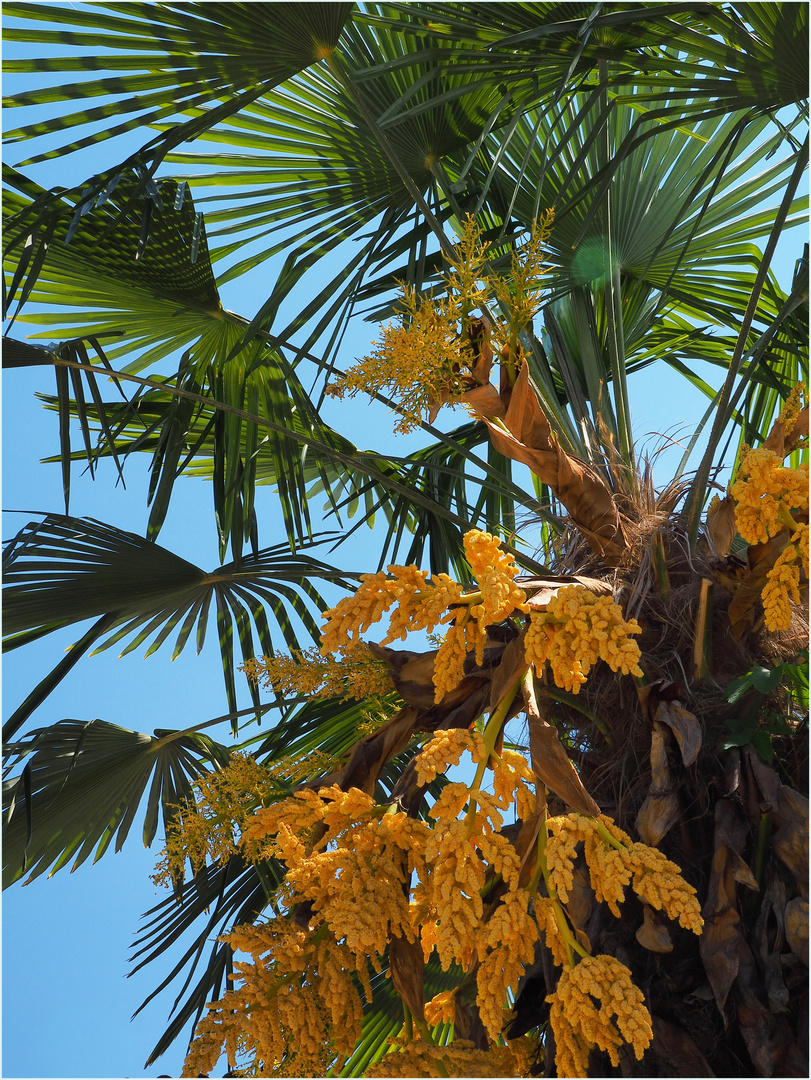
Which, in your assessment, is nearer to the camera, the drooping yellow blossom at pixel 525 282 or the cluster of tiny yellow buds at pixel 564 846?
the cluster of tiny yellow buds at pixel 564 846

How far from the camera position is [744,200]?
9.86 ft

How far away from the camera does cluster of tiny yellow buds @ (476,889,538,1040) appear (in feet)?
4.03

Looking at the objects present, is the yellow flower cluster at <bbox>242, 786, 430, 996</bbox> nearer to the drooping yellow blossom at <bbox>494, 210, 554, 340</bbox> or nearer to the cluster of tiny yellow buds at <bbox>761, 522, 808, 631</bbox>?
the cluster of tiny yellow buds at <bbox>761, 522, 808, 631</bbox>

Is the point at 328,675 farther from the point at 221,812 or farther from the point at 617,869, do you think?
the point at 617,869

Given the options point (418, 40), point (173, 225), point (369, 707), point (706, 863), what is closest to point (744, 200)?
point (418, 40)

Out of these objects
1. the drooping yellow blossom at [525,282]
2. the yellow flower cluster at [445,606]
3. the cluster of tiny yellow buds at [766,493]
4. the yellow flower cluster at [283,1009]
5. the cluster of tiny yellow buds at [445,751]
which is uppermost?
the drooping yellow blossom at [525,282]

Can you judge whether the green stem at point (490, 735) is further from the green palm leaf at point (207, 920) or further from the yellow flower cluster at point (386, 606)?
the green palm leaf at point (207, 920)

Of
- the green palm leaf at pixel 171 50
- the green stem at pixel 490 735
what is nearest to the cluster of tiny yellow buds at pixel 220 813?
the green stem at pixel 490 735

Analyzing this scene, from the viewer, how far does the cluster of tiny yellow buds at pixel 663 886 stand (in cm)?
116

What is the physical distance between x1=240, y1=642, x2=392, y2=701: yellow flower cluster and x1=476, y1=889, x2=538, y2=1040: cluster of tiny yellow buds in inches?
26.1

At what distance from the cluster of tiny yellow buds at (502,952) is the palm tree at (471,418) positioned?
0.21 metres

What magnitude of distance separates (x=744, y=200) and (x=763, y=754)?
80.9 inches

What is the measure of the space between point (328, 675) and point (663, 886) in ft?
2.86

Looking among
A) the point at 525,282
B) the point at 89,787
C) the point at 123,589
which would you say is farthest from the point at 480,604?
the point at 89,787
